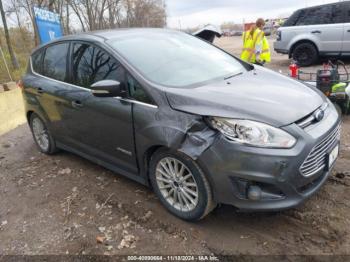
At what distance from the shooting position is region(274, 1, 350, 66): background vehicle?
1080 centimetres

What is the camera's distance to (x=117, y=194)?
382cm

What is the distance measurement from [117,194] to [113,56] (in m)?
1.44

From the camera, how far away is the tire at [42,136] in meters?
4.85

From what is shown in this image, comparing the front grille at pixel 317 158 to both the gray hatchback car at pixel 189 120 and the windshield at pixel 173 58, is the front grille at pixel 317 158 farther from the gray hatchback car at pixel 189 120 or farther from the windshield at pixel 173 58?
the windshield at pixel 173 58

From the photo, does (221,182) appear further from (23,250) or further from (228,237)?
(23,250)

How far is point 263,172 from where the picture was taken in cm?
257

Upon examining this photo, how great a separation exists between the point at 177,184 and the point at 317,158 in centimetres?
116

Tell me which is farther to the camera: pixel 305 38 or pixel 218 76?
pixel 305 38

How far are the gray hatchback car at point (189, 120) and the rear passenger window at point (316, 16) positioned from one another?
841 centimetres

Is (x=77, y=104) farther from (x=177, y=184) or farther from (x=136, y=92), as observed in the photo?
(x=177, y=184)

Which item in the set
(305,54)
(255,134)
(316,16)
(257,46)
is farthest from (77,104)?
(316,16)

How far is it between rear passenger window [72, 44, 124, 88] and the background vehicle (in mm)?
9233

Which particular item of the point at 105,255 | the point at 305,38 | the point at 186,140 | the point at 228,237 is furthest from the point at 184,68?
the point at 305,38

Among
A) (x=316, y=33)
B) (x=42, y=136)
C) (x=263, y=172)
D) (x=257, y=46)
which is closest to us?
(x=263, y=172)
